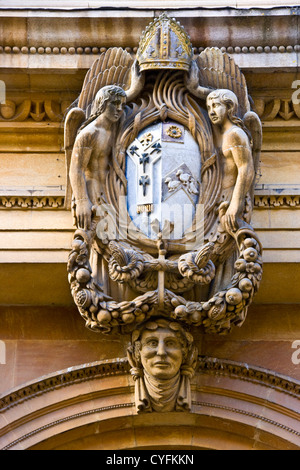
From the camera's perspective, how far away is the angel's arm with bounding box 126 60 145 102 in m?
10.9

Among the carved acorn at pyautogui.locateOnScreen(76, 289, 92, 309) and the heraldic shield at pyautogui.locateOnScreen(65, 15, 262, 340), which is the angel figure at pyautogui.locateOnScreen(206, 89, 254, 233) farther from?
the carved acorn at pyautogui.locateOnScreen(76, 289, 92, 309)

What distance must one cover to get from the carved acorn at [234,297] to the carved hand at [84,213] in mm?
1044

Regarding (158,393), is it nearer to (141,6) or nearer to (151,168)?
(151,168)

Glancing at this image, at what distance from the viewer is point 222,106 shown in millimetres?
10695

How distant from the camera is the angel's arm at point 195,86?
1087 centimetres

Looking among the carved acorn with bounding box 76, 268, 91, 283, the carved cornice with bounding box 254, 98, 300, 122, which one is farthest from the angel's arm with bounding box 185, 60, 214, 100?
the carved acorn with bounding box 76, 268, 91, 283

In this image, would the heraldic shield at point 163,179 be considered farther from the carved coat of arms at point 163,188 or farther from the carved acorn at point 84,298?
the carved acorn at point 84,298

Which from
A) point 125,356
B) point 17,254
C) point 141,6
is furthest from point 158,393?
point 141,6

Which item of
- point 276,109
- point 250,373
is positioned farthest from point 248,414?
point 276,109

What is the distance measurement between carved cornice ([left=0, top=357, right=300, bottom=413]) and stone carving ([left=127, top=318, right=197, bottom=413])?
0.63ft

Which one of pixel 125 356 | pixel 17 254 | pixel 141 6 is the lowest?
pixel 125 356

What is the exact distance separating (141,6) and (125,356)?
2.73 meters

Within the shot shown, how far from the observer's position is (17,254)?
10.9 metres

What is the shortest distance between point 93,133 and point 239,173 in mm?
1028
